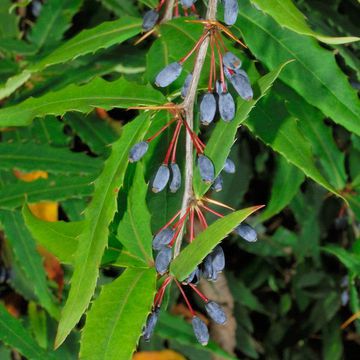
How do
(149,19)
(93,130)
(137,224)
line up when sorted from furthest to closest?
1. (93,130)
2. (149,19)
3. (137,224)

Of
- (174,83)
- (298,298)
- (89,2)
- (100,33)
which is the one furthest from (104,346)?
(298,298)

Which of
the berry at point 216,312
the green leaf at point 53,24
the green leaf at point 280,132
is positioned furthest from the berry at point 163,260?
the green leaf at point 53,24

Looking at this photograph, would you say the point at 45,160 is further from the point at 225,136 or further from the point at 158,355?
the point at 225,136

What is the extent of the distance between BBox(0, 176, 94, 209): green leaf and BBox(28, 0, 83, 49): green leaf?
0.38 m

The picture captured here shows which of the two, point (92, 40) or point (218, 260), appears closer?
point (218, 260)

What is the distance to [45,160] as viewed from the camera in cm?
168

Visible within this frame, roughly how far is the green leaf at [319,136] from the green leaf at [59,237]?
41cm

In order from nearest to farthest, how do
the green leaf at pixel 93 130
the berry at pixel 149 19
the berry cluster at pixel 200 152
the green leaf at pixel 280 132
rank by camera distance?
the berry cluster at pixel 200 152
the green leaf at pixel 280 132
the berry at pixel 149 19
the green leaf at pixel 93 130

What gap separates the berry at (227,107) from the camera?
949 millimetres

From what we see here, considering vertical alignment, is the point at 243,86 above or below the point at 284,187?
above

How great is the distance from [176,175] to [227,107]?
0.37ft

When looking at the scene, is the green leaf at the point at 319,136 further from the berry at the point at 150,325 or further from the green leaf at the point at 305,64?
the berry at the point at 150,325

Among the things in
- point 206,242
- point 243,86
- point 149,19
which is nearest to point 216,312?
point 206,242

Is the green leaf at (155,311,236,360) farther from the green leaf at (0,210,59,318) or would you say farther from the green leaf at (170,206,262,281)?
the green leaf at (170,206,262,281)
